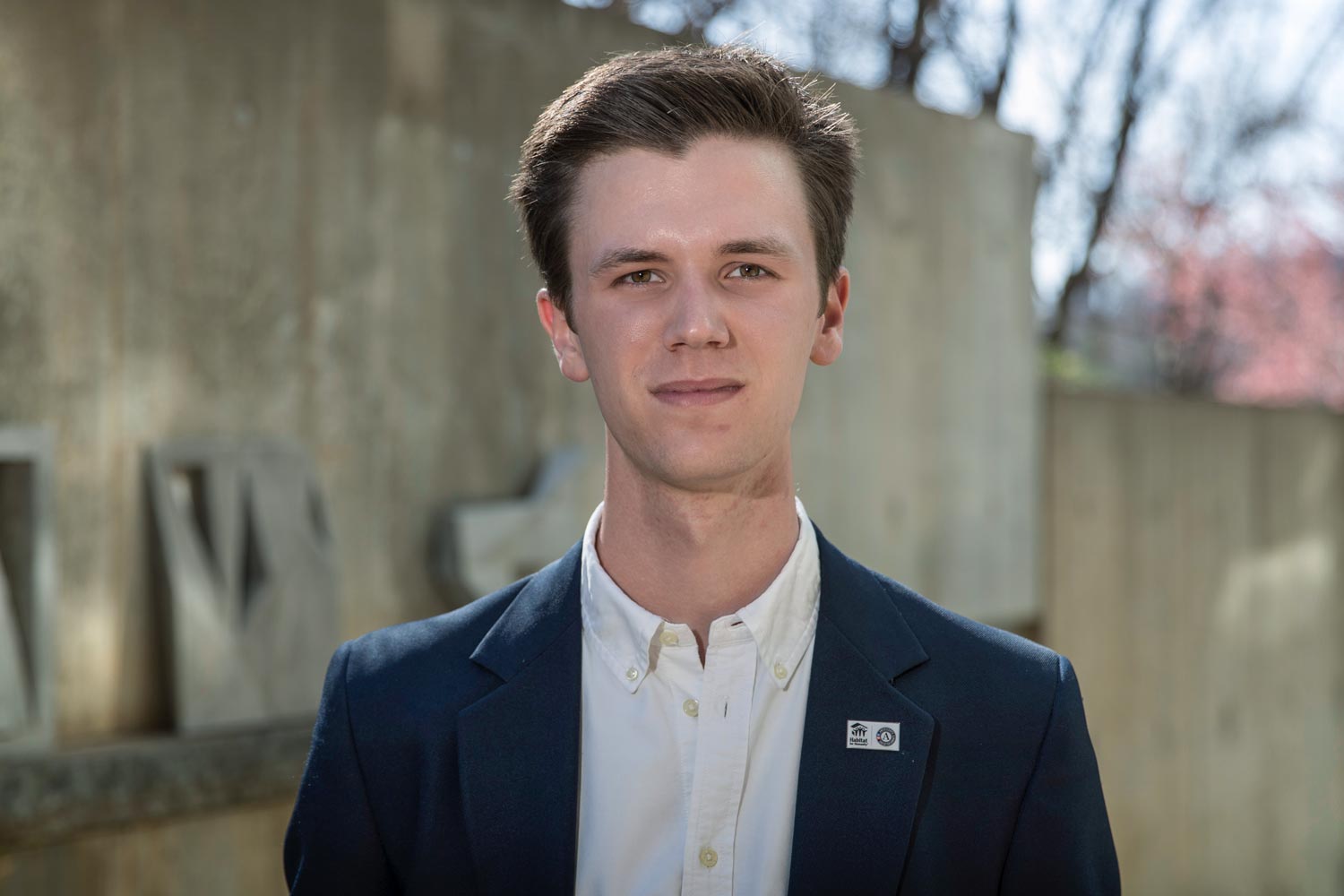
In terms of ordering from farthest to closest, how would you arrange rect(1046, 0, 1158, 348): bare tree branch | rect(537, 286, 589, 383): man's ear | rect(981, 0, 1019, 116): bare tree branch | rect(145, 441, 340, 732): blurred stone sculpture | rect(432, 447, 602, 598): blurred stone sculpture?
rect(1046, 0, 1158, 348): bare tree branch, rect(981, 0, 1019, 116): bare tree branch, rect(432, 447, 602, 598): blurred stone sculpture, rect(145, 441, 340, 732): blurred stone sculpture, rect(537, 286, 589, 383): man's ear

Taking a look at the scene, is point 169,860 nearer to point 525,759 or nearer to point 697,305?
point 525,759

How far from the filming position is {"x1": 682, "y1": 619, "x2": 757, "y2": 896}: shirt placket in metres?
1.66

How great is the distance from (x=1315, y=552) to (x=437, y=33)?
616cm

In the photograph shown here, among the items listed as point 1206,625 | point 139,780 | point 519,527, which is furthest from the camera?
point 1206,625

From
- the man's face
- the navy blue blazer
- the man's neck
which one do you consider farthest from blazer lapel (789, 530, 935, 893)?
the man's face

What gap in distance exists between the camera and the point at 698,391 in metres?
1.71

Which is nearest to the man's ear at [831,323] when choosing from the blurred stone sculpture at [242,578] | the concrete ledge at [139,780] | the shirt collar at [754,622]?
the shirt collar at [754,622]

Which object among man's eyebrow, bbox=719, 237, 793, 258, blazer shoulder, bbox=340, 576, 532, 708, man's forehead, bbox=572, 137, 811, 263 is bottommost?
blazer shoulder, bbox=340, 576, 532, 708

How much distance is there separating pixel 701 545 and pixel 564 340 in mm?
362

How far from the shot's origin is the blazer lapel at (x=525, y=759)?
66.3 inches

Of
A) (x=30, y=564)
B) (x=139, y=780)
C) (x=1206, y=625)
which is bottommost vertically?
(x=1206, y=625)

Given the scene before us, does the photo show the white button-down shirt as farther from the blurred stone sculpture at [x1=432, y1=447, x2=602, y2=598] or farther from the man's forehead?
the blurred stone sculpture at [x1=432, y1=447, x2=602, y2=598]

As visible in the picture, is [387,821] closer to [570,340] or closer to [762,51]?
[570,340]

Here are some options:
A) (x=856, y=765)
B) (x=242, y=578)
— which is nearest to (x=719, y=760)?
A: (x=856, y=765)
